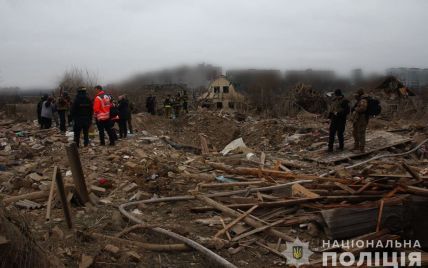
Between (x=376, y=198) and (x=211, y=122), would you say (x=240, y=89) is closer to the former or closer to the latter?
(x=211, y=122)

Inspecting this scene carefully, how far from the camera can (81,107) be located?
9586 millimetres

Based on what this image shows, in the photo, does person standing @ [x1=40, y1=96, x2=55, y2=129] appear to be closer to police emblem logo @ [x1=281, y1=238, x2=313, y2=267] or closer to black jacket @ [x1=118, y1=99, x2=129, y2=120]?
black jacket @ [x1=118, y1=99, x2=129, y2=120]

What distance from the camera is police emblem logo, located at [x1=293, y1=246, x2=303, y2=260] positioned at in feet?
14.4

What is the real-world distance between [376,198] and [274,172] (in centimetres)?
228

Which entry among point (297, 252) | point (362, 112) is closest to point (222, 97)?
point (362, 112)

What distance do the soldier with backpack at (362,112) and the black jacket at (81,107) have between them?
6.85 meters

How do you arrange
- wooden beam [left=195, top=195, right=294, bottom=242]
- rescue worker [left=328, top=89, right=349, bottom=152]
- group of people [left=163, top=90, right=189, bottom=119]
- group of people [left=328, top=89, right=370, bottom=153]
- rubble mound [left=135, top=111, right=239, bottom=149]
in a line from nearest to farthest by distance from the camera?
wooden beam [left=195, top=195, right=294, bottom=242] → group of people [left=328, top=89, right=370, bottom=153] → rescue worker [left=328, top=89, right=349, bottom=152] → rubble mound [left=135, top=111, right=239, bottom=149] → group of people [left=163, top=90, right=189, bottom=119]

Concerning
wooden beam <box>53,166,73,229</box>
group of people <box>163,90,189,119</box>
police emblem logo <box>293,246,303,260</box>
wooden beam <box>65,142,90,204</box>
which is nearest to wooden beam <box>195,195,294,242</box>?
police emblem logo <box>293,246,303,260</box>

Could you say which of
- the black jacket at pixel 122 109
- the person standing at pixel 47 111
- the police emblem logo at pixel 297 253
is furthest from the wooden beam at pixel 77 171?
the person standing at pixel 47 111

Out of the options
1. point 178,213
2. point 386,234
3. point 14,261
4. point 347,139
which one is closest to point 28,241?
point 14,261

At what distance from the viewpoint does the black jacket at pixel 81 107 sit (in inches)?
376

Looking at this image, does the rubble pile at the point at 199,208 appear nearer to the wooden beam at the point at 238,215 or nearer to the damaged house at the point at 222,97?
the wooden beam at the point at 238,215

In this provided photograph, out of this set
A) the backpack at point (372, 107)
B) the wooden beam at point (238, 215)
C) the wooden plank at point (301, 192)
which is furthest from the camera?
the backpack at point (372, 107)

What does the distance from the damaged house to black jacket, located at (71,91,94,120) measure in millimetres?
31088
